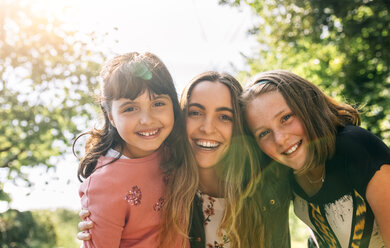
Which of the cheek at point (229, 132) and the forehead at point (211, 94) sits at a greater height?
the forehead at point (211, 94)

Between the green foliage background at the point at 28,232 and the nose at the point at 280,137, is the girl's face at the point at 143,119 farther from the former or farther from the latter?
the green foliage background at the point at 28,232

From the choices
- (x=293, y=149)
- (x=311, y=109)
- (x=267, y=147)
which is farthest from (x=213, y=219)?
(x=311, y=109)

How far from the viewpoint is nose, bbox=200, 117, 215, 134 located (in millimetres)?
2234

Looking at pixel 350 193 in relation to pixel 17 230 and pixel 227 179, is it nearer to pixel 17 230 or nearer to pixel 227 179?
pixel 227 179

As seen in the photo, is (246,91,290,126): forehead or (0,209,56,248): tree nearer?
(246,91,290,126): forehead

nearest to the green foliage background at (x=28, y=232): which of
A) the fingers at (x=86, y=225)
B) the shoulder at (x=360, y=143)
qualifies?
the fingers at (x=86, y=225)

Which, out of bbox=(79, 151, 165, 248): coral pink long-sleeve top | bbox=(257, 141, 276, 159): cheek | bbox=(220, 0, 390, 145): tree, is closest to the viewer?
bbox=(79, 151, 165, 248): coral pink long-sleeve top

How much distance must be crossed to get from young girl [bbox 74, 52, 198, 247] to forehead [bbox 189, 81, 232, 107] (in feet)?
0.55

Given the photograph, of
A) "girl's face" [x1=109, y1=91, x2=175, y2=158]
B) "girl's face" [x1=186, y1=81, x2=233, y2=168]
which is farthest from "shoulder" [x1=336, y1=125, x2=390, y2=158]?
"girl's face" [x1=109, y1=91, x2=175, y2=158]

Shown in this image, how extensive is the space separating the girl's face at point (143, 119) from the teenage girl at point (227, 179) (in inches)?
8.4

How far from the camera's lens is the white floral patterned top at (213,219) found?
2.35 m

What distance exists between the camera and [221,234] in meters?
2.35

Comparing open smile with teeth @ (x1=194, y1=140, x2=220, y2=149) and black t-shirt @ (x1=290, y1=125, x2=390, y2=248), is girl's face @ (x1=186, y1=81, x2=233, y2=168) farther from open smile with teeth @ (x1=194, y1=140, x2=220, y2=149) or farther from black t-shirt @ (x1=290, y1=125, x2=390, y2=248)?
black t-shirt @ (x1=290, y1=125, x2=390, y2=248)

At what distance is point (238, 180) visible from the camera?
95.6 inches
